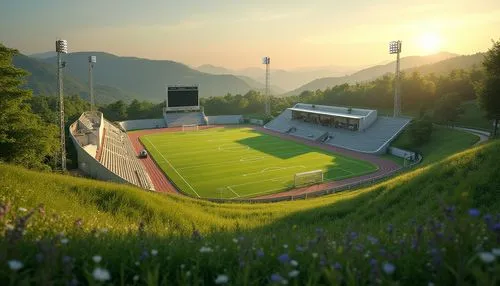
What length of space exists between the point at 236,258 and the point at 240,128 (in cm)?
7183

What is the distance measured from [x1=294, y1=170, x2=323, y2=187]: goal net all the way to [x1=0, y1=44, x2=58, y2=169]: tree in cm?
2204

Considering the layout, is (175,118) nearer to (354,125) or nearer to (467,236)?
(354,125)

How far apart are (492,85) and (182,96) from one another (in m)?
55.4

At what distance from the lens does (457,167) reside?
1287 centimetres

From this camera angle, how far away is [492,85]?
35.6 meters

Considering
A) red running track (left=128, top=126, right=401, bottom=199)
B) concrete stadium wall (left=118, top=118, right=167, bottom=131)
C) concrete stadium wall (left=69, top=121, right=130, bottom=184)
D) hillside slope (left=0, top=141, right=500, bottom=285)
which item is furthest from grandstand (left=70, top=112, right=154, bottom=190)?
hillside slope (left=0, top=141, right=500, bottom=285)

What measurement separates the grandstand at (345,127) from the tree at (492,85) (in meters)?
14.1

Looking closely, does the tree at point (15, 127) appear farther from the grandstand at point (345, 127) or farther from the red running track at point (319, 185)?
the grandstand at point (345, 127)

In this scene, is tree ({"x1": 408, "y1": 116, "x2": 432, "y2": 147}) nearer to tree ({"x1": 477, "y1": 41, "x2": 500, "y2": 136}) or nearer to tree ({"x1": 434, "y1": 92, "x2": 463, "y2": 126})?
tree ({"x1": 434, "y1": 92, "x2": 463, "y2": 126})

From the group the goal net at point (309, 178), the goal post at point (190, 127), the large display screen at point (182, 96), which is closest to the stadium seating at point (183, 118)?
the goal post at point (190, 127)

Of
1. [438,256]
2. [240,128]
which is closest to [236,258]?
[438,256]

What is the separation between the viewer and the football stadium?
34.7 meters

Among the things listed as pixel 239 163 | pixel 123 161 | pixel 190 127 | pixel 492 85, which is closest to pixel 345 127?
pixel 239 163

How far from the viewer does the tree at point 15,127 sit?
30.1 meters
